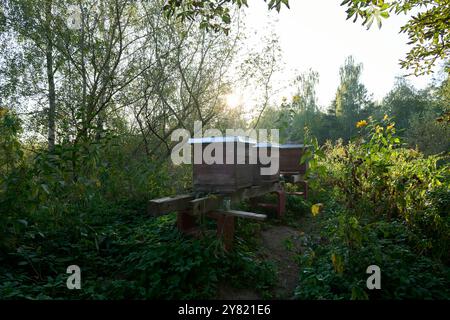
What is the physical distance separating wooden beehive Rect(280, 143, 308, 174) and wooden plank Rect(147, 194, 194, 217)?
451 cm

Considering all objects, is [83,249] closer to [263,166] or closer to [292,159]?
[263,166]

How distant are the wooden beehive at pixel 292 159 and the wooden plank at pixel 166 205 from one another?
451 centimetres

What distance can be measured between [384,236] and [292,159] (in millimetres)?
4390

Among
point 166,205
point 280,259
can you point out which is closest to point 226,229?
point 166,205

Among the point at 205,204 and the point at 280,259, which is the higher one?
the point at 205,204

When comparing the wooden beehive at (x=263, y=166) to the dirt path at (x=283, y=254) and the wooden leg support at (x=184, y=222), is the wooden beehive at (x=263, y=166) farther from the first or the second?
the wooden leg support at (x=184, y=222)

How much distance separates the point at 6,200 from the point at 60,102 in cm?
630

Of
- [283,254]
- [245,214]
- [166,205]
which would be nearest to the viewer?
[166,205]

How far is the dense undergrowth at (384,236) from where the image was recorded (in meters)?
2.99

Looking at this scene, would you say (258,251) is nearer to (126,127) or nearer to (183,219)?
(183,219)

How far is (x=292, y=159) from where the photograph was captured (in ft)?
26.1

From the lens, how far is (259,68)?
10281 mm

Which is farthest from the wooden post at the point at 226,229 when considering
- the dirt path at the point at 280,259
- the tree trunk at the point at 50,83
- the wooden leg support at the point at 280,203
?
the tree trunk at the point at 50,83
